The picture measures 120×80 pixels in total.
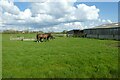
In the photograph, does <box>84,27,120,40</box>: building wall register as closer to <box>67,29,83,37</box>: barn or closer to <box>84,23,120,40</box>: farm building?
<box>84,23,120,40</box>: farm building

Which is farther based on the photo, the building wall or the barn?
the barn

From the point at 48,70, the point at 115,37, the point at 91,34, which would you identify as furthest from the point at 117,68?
the point at 91,34

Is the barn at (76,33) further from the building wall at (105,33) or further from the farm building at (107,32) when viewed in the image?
the building wall at (105,33)

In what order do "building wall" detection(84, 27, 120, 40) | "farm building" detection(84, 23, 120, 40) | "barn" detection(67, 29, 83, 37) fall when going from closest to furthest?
1. "building wall" detection(84, 27, 120, 40)
2. "farm building" detection(84, 23, 120, 40)
3. "barn" detection(67, 29, 83, 37)

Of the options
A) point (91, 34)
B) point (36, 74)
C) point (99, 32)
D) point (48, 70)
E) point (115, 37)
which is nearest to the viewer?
point (36, 74)

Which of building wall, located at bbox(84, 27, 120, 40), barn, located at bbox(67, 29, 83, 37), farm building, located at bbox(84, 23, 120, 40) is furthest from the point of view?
barn, located at bbox(67, 29, 83, 37)

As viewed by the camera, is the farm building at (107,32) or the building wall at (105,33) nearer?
the building wall at (105,33)

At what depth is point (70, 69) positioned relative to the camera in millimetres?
10992

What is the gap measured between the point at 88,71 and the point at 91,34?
5581cm

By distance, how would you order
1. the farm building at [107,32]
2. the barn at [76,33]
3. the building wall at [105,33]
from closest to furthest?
the building wall at [105,33], the farm building at [107,32], the barn at [76,33]

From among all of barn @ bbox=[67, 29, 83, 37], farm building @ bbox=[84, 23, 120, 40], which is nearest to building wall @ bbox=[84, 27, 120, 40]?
farm building @ bbox=[84, 23, 120, 40]

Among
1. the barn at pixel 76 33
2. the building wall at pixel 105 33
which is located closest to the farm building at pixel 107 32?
the building wall at pixel 105 33

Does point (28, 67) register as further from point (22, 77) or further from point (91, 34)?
point (91, 34)

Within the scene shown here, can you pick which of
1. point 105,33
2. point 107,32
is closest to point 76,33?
point 105,33
